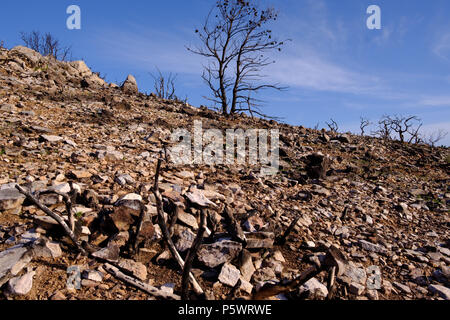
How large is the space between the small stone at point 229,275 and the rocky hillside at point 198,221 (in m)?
0.01

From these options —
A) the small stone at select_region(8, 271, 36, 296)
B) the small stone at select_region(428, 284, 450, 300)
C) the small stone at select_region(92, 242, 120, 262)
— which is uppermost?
the small stone at select_region(92, 242, 120, 262)

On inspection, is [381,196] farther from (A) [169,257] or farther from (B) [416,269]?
(A) [169,257]

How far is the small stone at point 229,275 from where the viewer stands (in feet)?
7.81

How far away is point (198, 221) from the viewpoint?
3119 mm

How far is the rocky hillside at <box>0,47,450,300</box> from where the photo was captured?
7.45 feet

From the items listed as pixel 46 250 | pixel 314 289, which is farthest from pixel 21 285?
pixel 314 289

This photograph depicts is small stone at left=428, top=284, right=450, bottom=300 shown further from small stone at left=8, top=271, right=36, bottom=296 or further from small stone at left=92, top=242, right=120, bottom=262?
small stone at left=8, top=271, right=36, bottom=296

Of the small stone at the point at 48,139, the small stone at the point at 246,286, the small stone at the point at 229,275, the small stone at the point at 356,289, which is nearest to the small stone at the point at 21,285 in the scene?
the small stone at the point at 229,275

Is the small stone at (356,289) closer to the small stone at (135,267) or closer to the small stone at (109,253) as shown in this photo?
the small stone at (135,267)

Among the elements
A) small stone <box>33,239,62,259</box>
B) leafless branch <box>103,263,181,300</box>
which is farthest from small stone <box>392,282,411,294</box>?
small stone <box>33,239,62,259</box>

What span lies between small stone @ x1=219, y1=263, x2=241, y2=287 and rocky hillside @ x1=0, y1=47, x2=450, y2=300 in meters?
0.01

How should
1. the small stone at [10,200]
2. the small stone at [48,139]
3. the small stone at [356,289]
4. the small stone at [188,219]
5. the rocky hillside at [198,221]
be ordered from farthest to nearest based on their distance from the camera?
the small stone at [48,139] < the small stone at [188,219] < the small stone at [10,200] < the small stone at [356,289] < the rocky hillside at [198,221]

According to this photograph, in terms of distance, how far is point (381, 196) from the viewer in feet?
17.7

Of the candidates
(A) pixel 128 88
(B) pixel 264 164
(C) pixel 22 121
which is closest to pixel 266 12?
(A) pixel 128 88
